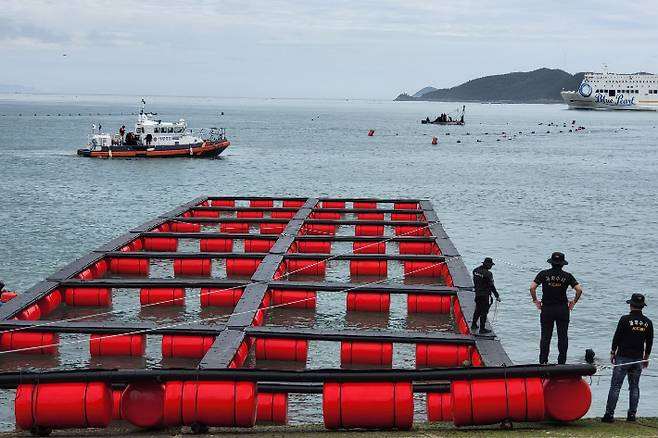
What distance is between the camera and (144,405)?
14.3 meters

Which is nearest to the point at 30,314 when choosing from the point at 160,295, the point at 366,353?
the point at 160,295

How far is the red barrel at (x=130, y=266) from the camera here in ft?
103

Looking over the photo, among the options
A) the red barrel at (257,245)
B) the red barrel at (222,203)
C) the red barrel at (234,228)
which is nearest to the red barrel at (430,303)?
the red barrel at (257,245)

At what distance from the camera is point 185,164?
104000 mm

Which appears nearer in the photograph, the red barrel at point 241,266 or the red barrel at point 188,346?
the red barrel at point 188,346

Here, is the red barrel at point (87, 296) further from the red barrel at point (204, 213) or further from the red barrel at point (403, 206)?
the red barrel at point (403, 206)

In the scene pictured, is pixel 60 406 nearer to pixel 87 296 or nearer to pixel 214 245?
pixel 87 296

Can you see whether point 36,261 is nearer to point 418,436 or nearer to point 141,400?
point 141,400

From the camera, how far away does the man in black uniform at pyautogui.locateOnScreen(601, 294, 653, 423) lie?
14.3 meters

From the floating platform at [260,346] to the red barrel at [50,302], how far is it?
0.06m

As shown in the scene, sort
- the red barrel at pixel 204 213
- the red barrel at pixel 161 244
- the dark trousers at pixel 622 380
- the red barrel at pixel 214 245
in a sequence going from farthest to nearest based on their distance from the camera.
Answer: the red barrel at pixel 204 213, the red barrel at pixel 214 245, the red barrel at pixel 161 244, the dark trousers at pixel 622 380

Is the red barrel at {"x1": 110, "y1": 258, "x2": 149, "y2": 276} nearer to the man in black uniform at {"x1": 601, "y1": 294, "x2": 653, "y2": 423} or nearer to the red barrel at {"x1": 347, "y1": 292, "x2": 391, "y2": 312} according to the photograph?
the red barrel at {"x1": 347, "y1": 292, "x2": 391, "y2": 312}

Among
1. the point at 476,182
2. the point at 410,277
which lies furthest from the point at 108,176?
the point at 410,277

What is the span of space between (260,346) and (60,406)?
24.0 feet
